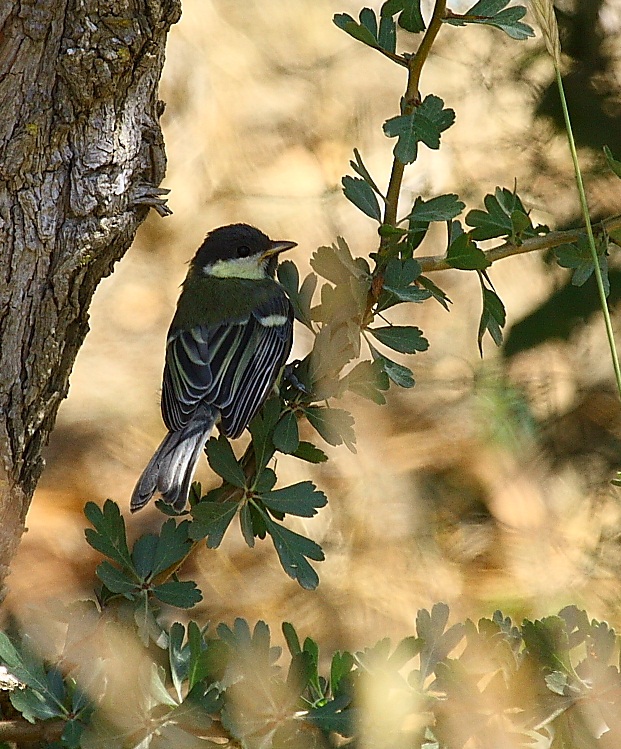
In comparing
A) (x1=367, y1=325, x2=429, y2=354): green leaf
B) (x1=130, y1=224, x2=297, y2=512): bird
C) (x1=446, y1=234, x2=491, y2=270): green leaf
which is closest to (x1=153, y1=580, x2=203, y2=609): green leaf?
(x1=130, y1=224, x2=297, y2=512): bird

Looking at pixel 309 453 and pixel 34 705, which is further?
pixel 309 453

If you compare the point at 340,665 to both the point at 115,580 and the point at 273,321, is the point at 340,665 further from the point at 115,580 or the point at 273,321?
the point at 273,321

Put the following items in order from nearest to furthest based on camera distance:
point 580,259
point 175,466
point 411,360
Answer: point 580,259
point 175,466
point 411,360

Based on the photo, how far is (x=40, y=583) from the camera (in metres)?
2.40

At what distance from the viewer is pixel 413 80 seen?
107cm

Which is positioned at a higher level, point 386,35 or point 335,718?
point 386,35

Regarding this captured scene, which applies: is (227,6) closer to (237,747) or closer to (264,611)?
(264,611)

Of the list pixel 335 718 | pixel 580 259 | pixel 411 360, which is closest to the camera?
pixel 335 718

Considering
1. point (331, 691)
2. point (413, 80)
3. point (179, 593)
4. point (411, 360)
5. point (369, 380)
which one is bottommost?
point (331, 691)

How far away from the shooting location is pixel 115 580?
109 cm

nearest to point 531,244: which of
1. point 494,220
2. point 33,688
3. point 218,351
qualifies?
point 494,220

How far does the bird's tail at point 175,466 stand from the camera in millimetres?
1384

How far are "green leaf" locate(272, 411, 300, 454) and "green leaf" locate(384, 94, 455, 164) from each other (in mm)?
336

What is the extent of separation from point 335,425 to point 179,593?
27cm
